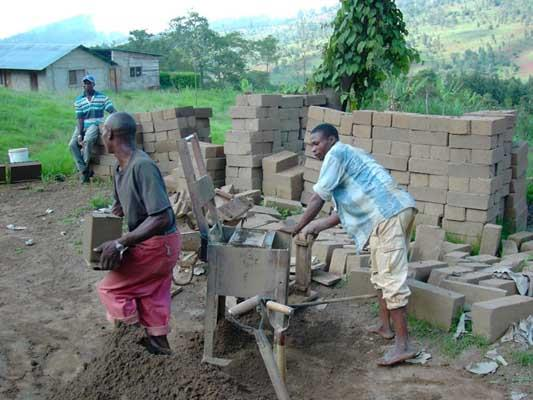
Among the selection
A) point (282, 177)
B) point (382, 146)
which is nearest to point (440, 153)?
point (382, 146)

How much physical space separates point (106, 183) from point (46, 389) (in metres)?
6.60

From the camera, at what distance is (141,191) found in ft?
12.5

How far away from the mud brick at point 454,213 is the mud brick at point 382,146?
3.34ft

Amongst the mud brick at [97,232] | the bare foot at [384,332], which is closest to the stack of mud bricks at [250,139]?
the bare foot at [384,332]

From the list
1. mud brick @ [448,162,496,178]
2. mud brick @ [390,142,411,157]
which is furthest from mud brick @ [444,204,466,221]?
mud brick @ [390,142,411,157]

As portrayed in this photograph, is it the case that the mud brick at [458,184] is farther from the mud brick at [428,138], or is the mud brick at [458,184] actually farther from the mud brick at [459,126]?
the mud brick at [459,126]

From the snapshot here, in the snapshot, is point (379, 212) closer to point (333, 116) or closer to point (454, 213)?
point (454, 213)

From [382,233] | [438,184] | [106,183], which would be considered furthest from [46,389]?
[106,183]

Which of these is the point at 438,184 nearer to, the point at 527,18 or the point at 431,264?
the point at 431,264

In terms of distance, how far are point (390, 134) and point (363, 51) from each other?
3.02m

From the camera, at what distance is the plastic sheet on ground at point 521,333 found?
4.79m

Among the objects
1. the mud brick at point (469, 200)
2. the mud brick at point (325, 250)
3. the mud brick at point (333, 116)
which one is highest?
the mud brick at point (333, 116)

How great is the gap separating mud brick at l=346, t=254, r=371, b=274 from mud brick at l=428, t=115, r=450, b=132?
2066 millimetres

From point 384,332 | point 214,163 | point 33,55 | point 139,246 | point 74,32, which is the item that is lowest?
point 384,332
